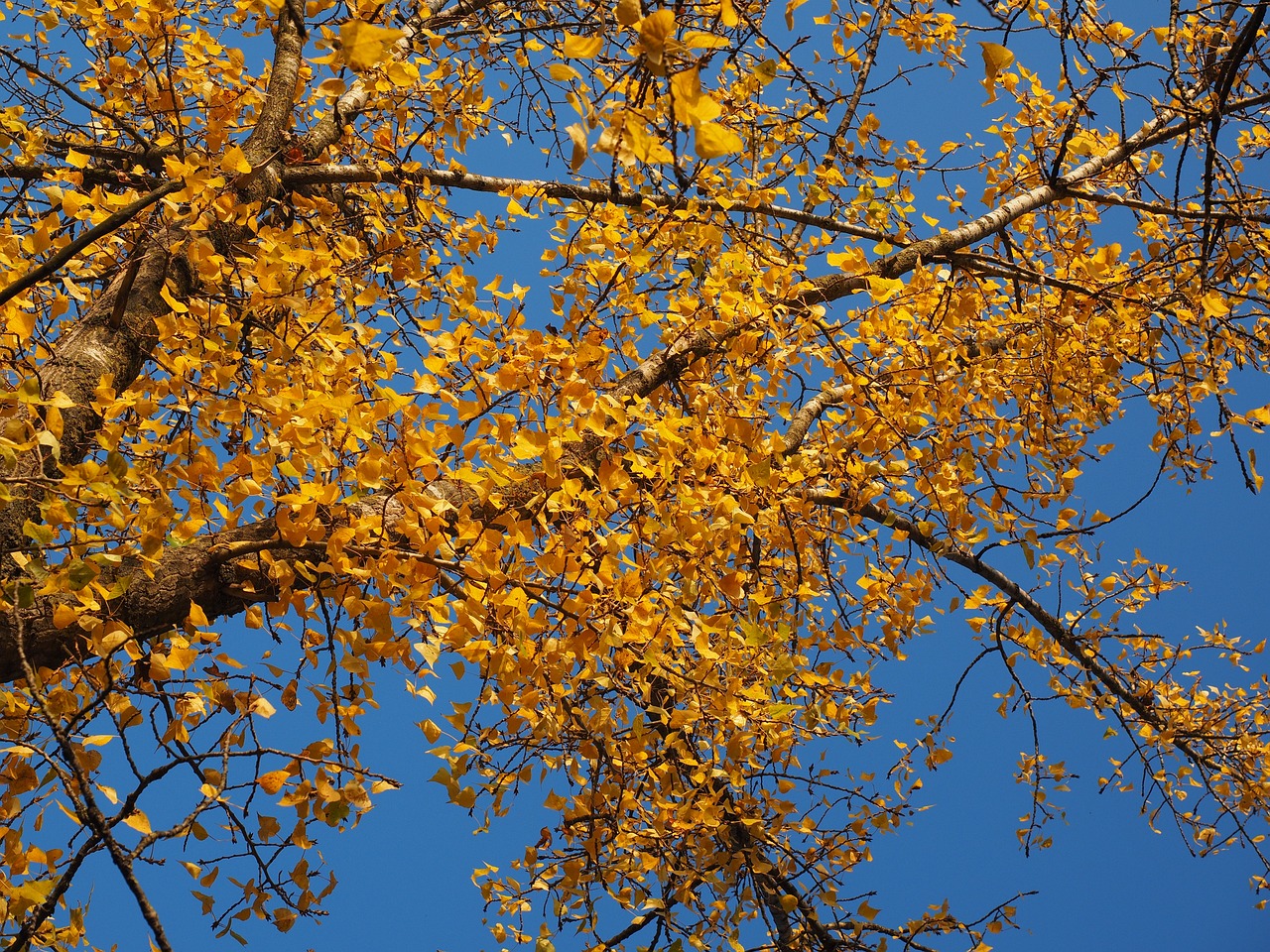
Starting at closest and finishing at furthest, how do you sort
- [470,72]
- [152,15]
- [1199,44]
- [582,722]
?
[582,722] → [152,15] → [470,72] → [1199,44]

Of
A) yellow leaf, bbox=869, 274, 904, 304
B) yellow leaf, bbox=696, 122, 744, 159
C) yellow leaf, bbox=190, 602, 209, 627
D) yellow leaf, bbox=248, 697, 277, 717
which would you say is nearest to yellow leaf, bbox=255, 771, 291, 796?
yellow leaf, bbox=248, 697, 277, 717

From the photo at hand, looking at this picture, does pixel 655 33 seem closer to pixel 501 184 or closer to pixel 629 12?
pixel 629 12

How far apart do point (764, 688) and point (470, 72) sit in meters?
2.35

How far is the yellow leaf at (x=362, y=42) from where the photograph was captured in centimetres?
95

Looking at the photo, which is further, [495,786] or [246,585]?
[495,786]

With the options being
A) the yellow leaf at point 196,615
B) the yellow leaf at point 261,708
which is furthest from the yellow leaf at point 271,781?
the yellow leaf at point 196,615

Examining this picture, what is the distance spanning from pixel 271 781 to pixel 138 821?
0.65 feet

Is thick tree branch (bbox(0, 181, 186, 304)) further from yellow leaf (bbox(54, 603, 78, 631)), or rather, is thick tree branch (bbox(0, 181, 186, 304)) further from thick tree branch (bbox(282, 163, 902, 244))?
thick tree branch (bbox(282, 163, 902, 244))

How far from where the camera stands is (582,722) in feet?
6.11

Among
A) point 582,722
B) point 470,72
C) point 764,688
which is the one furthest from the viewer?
point 470,72

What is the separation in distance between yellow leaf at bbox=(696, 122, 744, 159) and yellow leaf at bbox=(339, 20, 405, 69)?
38cm

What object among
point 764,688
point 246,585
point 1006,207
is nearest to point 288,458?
point 246,585

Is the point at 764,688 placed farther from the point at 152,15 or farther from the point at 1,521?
the point at 152,15

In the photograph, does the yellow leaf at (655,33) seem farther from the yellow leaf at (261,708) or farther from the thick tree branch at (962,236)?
the thick tree branch at (962,236)
